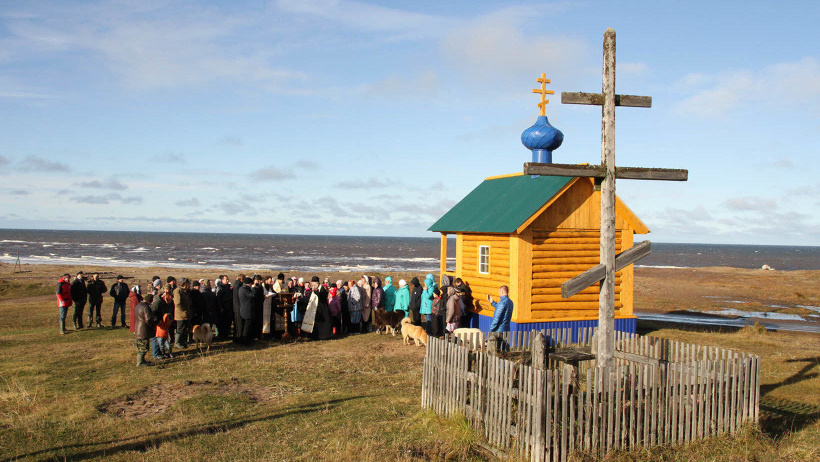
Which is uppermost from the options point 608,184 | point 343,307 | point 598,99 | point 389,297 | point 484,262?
point 598,99

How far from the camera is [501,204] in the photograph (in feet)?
51.9

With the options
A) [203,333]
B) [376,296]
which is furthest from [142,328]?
[376,296]

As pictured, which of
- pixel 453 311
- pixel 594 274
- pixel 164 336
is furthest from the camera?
pixel 453 311

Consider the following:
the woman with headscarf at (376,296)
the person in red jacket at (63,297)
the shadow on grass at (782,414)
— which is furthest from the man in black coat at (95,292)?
the shadow on grass at (782,414)

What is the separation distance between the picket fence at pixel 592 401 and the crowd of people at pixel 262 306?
514 centimetres

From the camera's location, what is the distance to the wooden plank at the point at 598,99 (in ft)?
24.0

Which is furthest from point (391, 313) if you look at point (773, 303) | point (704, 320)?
point (773, 303)

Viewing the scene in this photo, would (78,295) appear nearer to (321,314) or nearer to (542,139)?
(321,314)

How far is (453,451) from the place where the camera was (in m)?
7.26

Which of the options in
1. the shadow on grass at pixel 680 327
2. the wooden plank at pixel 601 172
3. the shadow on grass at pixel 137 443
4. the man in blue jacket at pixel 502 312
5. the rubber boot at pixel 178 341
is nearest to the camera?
the wooden plank at pixel 601 172

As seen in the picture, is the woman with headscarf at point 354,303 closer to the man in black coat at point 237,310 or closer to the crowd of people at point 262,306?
the crowd of people at point 262,306

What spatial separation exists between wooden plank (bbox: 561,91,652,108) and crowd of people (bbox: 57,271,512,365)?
6.56 meters

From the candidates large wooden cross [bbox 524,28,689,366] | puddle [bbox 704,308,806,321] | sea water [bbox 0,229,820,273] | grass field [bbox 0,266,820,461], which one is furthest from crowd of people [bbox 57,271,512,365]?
puddle [bbox 704,308,806,321]

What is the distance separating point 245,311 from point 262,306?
89 cm
